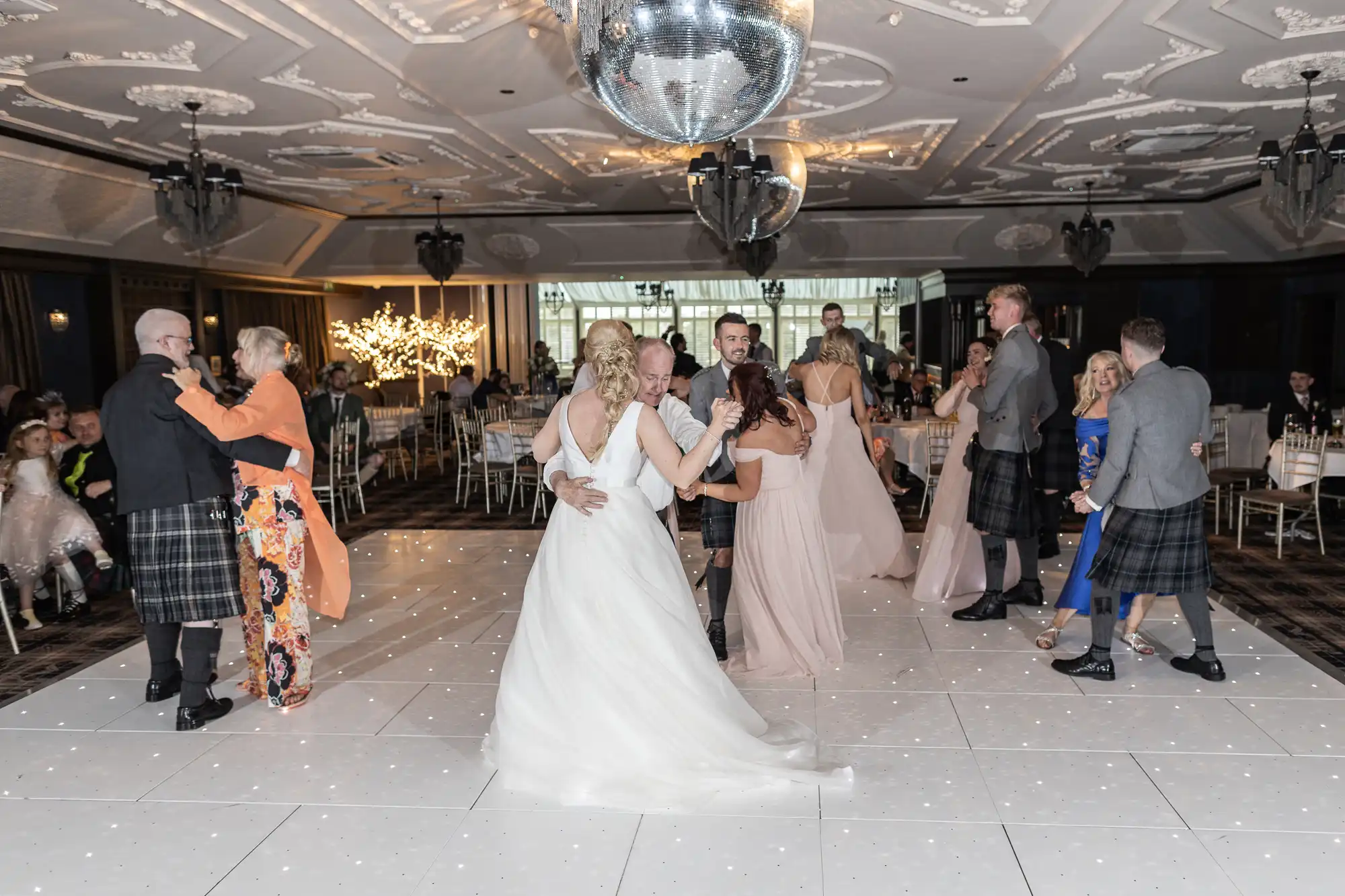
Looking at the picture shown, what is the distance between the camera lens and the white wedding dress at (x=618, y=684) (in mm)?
3320

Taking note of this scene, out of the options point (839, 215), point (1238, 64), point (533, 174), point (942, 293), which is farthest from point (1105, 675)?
point (942, 293)

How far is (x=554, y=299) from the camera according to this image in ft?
66.4

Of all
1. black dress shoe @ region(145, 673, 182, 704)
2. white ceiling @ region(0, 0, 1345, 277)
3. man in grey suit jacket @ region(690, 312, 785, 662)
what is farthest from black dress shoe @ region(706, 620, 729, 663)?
white ceiling @ region(0, 0, 1345, 277)

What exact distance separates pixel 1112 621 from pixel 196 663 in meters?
3.85

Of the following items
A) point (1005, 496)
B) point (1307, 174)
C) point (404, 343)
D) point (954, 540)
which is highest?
point (1307, 174)

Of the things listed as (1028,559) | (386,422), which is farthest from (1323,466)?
(386,422)

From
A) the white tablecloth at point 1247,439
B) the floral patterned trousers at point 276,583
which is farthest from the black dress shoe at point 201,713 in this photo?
the white tablecloth at point 1247,439

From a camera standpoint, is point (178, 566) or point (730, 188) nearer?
point (178, 566)

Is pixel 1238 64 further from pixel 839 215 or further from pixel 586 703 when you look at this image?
pixel 839 215

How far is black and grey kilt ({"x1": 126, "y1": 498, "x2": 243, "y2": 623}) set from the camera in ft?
13.1

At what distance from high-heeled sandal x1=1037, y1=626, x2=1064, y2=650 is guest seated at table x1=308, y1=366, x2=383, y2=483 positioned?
243 inches

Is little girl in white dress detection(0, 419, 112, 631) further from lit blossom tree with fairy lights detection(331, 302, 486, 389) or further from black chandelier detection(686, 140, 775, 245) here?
lit blossom tree with fairy lights detection(331, 302, 486, 389)

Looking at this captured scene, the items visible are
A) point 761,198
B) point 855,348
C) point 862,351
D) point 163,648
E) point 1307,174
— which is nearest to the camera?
point 163,648

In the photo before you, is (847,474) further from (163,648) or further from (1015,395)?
(163,648)
